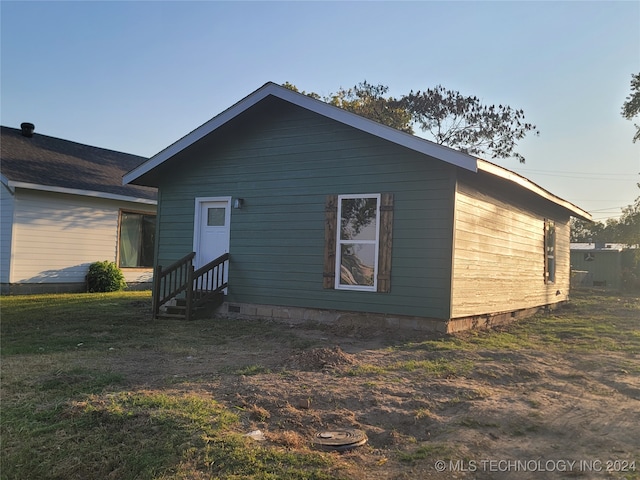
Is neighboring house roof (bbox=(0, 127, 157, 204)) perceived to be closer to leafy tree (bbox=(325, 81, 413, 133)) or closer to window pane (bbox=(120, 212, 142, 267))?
window pane (bbox=(120, 212, 142, 267))

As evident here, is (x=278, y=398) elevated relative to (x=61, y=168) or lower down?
lower down

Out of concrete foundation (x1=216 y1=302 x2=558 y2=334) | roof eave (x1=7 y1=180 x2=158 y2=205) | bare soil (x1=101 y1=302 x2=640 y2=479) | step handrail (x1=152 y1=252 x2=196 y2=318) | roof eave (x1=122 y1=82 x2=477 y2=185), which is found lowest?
bare soil (x1=101 y1=302 x2=640 y2=479)

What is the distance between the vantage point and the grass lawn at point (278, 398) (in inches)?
132

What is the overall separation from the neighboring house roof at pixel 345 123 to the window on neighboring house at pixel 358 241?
108 centimetres

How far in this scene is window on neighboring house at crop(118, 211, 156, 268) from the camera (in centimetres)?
1599

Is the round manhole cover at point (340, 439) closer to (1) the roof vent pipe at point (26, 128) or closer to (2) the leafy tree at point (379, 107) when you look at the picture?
(1) the roof vent pipe at point (26, 128)

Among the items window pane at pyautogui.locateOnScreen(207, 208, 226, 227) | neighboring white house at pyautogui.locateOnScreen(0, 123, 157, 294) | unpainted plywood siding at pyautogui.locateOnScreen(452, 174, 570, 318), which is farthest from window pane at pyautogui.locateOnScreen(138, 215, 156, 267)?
unpainted plywood siding at pyautogui.locateOnScreen(452, 174, 570, 318)

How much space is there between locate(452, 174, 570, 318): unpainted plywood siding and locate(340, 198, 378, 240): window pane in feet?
4.71

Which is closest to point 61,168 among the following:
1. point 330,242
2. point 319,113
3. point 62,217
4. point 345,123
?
point 62,217

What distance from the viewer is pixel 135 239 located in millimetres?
16359

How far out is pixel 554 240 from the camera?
14391 mm

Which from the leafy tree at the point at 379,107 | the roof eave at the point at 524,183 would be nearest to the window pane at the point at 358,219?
the roof eave at the point at 524,183

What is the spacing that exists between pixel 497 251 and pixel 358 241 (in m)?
2.99

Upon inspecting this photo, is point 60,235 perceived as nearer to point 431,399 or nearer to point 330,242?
point 330,242
